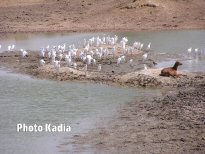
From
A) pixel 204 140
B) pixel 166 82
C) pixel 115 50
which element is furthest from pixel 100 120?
pixel 115 50

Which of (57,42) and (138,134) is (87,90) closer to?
(138,134)

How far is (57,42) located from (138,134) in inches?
898

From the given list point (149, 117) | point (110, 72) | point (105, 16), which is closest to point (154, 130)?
point (149, 117)

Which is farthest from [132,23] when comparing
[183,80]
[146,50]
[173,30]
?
[183,80]

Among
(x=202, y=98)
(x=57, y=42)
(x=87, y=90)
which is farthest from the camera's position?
(x=57, y=42)

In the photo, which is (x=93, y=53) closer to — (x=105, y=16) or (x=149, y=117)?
(x=149, y=117)

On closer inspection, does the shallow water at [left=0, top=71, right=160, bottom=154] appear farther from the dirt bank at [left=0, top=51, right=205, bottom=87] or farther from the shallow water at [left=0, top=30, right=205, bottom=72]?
the shallow water at [left=0, top=30, right=205, bottom=72]

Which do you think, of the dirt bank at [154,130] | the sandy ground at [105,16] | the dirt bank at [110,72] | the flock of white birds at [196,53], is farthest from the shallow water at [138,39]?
the dirt bank at [154,130]

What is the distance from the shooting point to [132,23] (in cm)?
4638

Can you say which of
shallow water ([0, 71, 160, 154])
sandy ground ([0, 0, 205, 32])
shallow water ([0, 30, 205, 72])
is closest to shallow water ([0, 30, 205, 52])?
shallow water ([0, 30, 205, 72])

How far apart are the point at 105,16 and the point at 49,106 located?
31.4 m

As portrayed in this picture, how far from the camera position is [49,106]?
18.1 metres

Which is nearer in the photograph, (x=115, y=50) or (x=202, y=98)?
(x=202, y=98)

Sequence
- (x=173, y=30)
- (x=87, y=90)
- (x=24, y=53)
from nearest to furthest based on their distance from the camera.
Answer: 1. (x=87, y=90)
2. (x=24, y=53)
3. (x=173, y=30)
